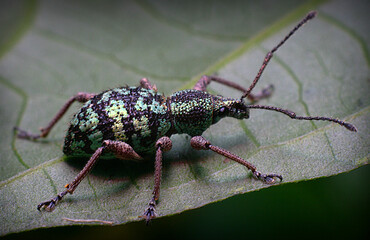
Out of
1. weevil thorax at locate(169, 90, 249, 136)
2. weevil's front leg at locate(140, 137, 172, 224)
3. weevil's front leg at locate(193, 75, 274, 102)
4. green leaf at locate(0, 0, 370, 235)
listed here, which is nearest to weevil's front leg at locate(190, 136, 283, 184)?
green leaf at locate(0, 0, 370, 235)

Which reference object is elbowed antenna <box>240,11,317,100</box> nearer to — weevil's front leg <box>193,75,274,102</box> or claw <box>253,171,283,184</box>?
weevil's front leg <box>193,75,274,102</box>

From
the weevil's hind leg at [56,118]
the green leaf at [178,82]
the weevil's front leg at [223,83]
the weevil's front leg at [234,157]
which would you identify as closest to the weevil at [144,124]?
the weevil's front leg at [234,157]

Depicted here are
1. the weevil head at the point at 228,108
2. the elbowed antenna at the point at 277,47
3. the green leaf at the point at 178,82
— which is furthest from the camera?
the weevil head at the point at 228,108

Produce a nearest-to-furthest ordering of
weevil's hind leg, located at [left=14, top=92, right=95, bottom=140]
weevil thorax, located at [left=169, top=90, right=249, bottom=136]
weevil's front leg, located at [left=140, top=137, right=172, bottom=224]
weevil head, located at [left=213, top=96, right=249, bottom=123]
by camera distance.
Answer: weevil's front leg, located at [left=140, top=137, right=172, bottom=224], weevil thorax, located at [left=169, top=90, right=249, bottom=136], weevil head, located at [left=213, top=96, right=249, bottom=123], weevil's hind leg, located at [left=14, top=92, right=95, bottom=140]

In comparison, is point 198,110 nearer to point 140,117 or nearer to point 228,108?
point 228,108

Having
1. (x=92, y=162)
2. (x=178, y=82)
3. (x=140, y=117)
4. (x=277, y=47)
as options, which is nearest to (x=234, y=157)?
(x=140, y=117)

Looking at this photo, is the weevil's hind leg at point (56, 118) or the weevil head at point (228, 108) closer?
the weevil head at point (228, 108)

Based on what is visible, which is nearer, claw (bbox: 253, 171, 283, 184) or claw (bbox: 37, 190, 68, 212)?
claw (bbox: 37, 190, 68, 212)

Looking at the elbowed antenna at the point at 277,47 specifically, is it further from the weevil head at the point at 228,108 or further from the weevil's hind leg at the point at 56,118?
the weevil's hind leg at the point at 56,118
